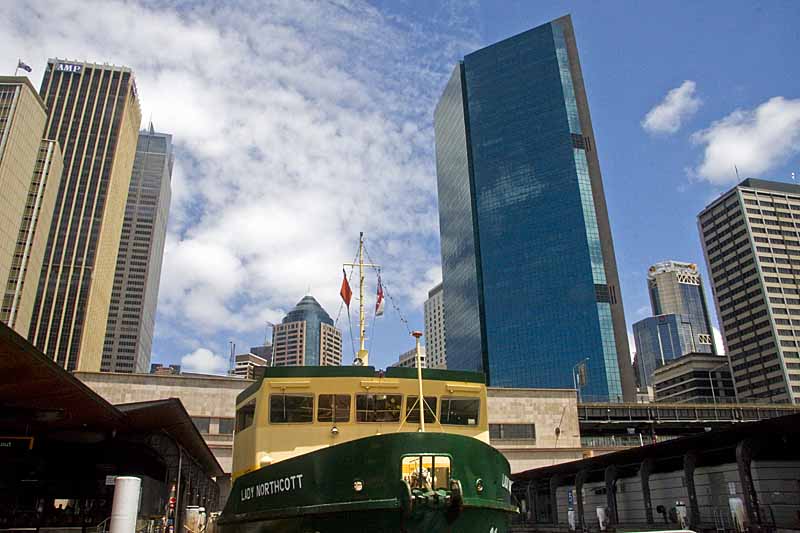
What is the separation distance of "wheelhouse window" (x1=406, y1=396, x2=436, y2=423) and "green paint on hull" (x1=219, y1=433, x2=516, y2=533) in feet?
7.95

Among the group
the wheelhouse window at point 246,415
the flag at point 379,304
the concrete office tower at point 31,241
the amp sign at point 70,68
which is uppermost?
the amp sign at point 70,68

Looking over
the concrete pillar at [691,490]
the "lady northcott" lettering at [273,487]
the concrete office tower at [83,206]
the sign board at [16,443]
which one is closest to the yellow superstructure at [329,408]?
the "lady northcott" lettering at [273,487]

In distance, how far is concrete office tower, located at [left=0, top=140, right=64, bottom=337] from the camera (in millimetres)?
108188

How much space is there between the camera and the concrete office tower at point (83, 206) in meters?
131

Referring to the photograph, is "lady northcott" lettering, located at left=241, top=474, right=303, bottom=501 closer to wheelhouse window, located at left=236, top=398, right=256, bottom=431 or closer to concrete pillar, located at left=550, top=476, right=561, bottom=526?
wheelhouse window, located at left=236, top=398, right=256, bottom=431

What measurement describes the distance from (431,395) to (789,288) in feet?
556

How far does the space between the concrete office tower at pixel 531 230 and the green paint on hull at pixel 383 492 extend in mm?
98894

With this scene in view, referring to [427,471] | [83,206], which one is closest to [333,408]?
[427,471]

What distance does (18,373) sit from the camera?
42.0 ft

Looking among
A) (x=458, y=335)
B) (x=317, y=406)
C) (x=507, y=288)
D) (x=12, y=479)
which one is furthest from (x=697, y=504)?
(x=458, y=335)

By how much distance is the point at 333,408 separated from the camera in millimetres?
14367

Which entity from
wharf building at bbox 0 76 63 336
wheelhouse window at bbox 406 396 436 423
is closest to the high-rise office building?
wharf building at bbox 0 76 63 336

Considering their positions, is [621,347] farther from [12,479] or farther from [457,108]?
[12,479]

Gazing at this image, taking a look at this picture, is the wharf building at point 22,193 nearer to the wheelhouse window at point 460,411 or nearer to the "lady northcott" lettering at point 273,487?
the "lady northcott" lettering at point 273,487
